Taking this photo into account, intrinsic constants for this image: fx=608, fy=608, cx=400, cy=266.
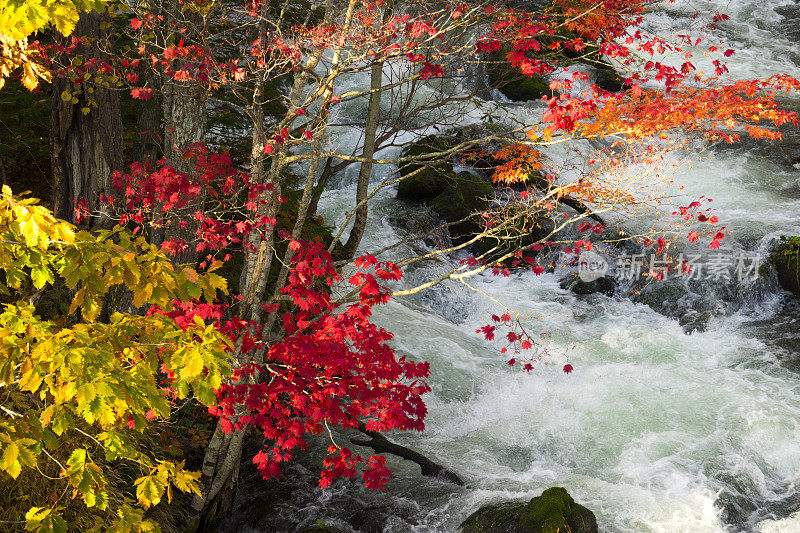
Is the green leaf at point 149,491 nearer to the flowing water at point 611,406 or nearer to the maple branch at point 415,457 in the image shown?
the flowing water at point 611,406

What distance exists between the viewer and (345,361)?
479 centimetres

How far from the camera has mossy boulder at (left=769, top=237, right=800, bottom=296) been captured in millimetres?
10023

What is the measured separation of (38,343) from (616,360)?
7812 mm

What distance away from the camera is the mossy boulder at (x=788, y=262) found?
395 inches

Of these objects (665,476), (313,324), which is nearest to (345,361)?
(313,324)

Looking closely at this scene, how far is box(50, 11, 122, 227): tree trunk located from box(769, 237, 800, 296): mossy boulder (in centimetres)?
1010

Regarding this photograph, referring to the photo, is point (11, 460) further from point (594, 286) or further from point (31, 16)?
point (594, 286)

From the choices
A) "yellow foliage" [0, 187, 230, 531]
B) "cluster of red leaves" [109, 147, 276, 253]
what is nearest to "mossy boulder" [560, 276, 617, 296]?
"cluster of red leaves" [109, 147, 276, 253]

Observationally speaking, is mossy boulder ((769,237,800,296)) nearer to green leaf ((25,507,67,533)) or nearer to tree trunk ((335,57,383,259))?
tree trunk ((335,57,383,259))

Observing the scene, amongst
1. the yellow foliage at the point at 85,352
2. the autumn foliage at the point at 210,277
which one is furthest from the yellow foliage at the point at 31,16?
the yellow foliage at the point at 85,352

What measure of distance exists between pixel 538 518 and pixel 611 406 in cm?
311

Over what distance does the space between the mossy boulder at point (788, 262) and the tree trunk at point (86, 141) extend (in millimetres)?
10104

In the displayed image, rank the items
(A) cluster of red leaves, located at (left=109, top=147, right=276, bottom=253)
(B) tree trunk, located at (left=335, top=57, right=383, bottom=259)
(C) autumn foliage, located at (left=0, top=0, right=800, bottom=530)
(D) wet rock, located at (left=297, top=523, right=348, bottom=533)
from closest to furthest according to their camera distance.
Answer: (C) autumn foliage, located at (left=0, top=0, right=800, bottom=530), (A) cluster of red leaves, located at (left=109, top=147, right=276, bottom=253), (D) wet rock, located at (left=297, top=523, right=348, bottom=533), (B) tree trunk, located at (left=335, top=57, right=383, bottom=259)

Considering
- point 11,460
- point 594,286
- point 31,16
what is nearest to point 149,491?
point 11,460
